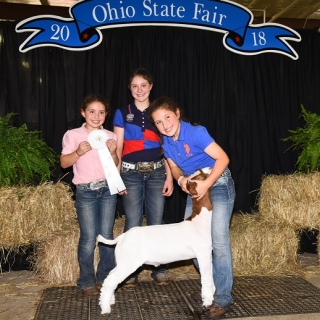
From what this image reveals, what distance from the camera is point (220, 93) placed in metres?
4.94

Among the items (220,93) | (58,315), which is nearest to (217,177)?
(58,315)

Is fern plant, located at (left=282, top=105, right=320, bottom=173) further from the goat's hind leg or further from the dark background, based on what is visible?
the goat's hind leg

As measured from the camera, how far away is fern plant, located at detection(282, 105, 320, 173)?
443 cm

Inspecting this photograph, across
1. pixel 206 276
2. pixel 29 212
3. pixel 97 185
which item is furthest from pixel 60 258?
pixel 206 276

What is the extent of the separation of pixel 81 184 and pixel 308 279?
7.10 feet

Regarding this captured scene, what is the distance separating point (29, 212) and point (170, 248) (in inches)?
56.9

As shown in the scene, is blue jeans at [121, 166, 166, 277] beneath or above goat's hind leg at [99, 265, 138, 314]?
above

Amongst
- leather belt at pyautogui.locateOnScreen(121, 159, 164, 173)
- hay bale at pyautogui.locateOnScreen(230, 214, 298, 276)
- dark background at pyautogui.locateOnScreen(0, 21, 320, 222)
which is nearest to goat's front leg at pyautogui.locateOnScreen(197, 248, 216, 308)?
leather belt at pyautogui.locateOnScreen(121, 159, 164, 173)

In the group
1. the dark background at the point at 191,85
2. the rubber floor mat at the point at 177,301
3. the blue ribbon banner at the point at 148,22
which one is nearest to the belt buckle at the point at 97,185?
the rubber floor mat at the point at 177,301

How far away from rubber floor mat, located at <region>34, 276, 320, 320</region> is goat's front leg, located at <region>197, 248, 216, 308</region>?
0.44 ft

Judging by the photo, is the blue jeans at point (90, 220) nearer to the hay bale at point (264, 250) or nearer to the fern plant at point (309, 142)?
the hay bale at point (264, 250)

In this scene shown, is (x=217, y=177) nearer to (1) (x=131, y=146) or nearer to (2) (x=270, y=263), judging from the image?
(1) (x=131, y=146)

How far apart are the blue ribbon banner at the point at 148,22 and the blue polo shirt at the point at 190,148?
195cm

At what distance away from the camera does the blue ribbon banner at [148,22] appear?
4.51 m
